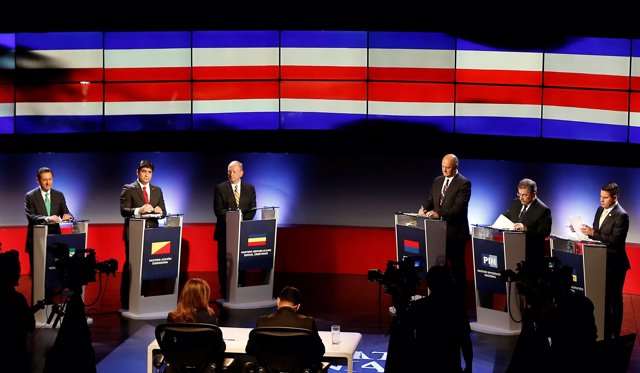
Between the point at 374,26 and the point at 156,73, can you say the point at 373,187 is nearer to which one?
the point at 374,26

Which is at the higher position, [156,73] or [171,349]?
[156,73]

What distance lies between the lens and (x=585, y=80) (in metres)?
11.5

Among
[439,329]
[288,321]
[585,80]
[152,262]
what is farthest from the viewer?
[585,80]

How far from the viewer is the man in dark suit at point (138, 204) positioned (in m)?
9.61

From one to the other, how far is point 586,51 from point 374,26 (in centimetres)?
258

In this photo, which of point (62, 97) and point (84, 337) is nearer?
point (84, 337)

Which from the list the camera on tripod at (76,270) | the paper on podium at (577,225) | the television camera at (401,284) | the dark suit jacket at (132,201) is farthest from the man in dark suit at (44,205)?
the paper on podium at (577,225)

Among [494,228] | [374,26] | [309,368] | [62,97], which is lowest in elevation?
[309,368]

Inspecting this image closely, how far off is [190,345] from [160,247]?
3819mm

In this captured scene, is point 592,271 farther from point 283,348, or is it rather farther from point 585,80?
point 585,80

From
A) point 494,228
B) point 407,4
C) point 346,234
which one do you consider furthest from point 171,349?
point 407,4

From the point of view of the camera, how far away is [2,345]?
5.65 meters

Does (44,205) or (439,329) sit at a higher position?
(44,205)

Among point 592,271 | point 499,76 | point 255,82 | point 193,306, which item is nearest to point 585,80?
point 499,76
